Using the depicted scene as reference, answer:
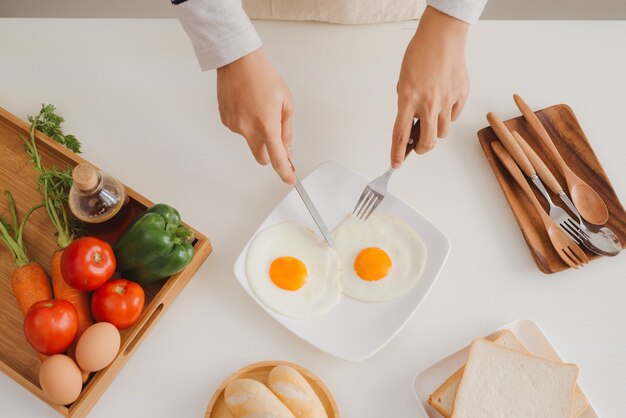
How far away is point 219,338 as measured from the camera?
4.30 feet

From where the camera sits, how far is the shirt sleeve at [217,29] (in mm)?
1138

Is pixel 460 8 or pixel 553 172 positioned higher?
pixel 460 8

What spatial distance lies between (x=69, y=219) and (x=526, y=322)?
1137 mm

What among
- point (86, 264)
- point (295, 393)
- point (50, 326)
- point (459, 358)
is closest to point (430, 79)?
point (459, 358)

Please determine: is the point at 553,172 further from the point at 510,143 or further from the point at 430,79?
the point at 430,79

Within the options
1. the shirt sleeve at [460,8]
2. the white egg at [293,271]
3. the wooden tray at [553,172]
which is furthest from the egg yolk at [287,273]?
the shirt sleeve at [460,8]

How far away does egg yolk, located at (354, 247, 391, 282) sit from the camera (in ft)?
4.31

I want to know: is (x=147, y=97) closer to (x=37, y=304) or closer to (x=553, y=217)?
(x=37, y=304)

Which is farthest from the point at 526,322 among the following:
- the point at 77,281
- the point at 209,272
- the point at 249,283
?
the point at 77,281

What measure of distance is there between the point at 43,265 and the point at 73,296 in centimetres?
15

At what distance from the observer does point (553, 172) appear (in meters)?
1.45

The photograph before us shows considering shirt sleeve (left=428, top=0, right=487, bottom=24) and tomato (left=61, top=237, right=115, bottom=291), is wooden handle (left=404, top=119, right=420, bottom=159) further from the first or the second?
tomato (left=61, top=237, right=115, bottom=291)

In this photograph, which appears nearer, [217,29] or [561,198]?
[217,29]

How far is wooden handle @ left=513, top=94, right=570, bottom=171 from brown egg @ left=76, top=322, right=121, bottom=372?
117cm
